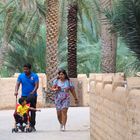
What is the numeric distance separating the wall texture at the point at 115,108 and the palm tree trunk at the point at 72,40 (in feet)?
55.1

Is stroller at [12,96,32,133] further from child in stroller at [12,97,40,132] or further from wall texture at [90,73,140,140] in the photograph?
wall texture at [90,73,140,140]

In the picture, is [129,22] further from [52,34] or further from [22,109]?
[52,34]

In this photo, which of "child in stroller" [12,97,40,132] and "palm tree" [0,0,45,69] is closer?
"child in stroller" [12,97,40,132]

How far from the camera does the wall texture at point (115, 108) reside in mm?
7594

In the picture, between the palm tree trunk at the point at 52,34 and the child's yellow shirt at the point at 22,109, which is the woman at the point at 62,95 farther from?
the palm tree trunk at the point at 52,34

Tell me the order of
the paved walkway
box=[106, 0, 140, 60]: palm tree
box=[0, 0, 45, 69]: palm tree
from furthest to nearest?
box=[0, 0, 45, 69]: palm tree
the paved walkway
box=[106, 0, 140, 60]: palm tree


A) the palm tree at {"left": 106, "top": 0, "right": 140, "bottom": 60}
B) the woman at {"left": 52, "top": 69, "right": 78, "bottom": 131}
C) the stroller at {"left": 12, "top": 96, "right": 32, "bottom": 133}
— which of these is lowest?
the stroller at {"left": 12, "top": 96, "right": 32, "bottom": 133}

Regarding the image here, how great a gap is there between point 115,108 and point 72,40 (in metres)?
21.2

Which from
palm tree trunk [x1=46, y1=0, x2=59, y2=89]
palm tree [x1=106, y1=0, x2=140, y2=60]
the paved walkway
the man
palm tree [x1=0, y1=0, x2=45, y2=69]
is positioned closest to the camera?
palm tree [x1=106, y1=0, x2=140, y2=60]

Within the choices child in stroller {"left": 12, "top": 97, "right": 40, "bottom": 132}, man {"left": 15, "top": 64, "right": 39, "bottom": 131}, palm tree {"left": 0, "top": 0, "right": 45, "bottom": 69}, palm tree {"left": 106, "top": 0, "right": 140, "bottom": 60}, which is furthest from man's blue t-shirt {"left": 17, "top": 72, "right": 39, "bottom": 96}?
palm tree {"left": 0, "top": 0, "right": 45, "bottom": 69}

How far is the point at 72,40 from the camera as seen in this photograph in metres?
30.7

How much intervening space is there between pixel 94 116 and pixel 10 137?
8.49 ft

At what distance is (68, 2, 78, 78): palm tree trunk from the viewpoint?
30.4 metres

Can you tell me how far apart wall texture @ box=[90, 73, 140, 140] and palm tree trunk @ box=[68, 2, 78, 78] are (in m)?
16.8
